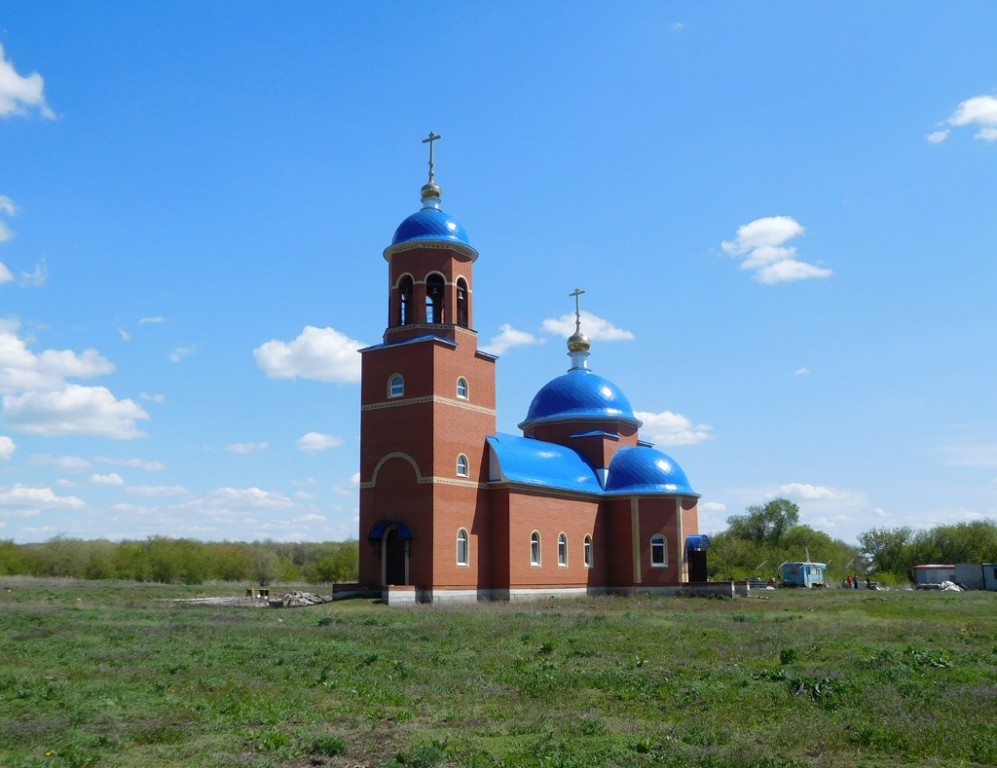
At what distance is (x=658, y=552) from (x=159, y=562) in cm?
3976

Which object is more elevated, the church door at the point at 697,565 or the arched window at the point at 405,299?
Result: the arched window at the point at 405,299

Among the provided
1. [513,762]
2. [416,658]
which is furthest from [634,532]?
[513,762]

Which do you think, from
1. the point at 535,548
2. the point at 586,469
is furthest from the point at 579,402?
the point at 535,548

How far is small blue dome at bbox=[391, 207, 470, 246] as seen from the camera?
3391 cm

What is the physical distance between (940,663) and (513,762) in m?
8.77

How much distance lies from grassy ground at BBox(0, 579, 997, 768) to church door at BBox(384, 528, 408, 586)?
33.9ft

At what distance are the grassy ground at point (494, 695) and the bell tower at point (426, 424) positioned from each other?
9.99 metres

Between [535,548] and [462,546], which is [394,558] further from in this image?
[535,548]

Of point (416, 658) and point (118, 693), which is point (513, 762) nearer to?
point (118, 693)

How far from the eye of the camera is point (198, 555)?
2530 inches

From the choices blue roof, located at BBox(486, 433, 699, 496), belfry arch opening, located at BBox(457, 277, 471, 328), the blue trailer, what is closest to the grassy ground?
blue roof, located at BBox(486, 433, 699, 496)

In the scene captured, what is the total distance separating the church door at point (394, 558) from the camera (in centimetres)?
3149

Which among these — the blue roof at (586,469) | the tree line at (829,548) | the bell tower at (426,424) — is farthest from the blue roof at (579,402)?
the tree line at (829,548)

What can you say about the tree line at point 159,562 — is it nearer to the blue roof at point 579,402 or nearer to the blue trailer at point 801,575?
the blue roof at point 579,402
